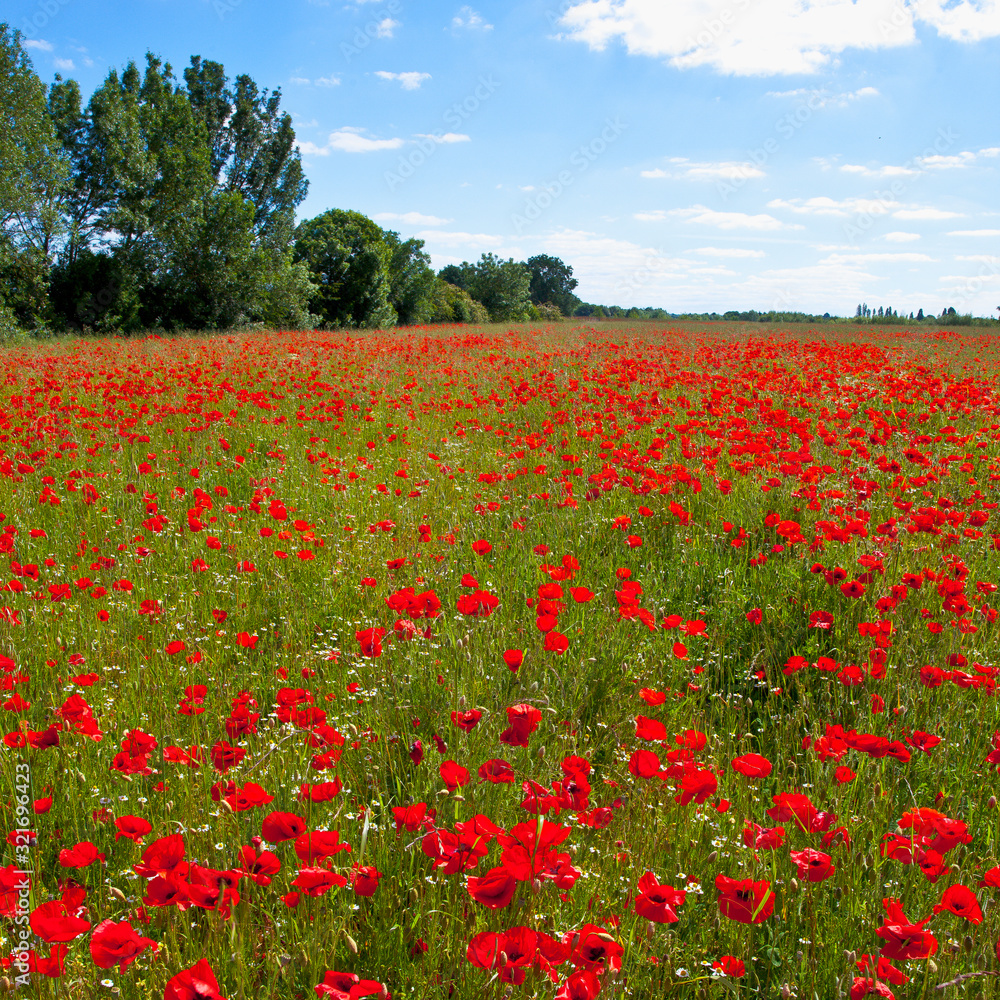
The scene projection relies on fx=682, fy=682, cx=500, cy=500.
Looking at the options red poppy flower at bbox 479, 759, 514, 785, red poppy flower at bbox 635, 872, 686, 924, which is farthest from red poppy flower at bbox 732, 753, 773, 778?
red poppy flower at bbox 479, 759, 514, 785

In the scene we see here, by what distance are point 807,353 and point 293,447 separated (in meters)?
9.69

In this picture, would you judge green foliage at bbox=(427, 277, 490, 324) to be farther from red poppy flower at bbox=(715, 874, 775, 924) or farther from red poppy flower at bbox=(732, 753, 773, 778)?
red poppy flower at bbox=(715, 874, 775, 924)

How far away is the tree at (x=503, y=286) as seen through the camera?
6581 cm

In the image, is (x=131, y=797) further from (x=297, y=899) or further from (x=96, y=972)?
(x=297, y=899)

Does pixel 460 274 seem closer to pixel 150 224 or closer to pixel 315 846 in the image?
pixel 150 224

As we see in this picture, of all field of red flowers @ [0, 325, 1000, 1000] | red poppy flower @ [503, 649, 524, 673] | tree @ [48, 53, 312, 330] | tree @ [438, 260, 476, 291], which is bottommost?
field of red flowers @ [0, 325, 1000, 1000]

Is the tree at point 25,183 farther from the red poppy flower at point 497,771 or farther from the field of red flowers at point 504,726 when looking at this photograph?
the red poppy flower at point 497,771

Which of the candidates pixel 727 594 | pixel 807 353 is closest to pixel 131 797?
pixel 727 594

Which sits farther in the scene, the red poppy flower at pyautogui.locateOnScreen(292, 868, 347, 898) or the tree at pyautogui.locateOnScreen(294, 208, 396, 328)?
the tree at pyautogui.locateOnScreen(294, 208, 396, 328)

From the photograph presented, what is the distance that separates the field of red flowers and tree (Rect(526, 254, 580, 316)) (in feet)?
306

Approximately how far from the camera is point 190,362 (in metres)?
10.8

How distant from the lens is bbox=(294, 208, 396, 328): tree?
123 feet

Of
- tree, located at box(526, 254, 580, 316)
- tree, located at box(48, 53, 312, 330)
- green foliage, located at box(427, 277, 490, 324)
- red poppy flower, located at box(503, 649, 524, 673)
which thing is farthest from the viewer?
tree, located at box(526, 254, 580, 316)

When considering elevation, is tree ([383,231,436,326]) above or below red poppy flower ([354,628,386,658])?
above
